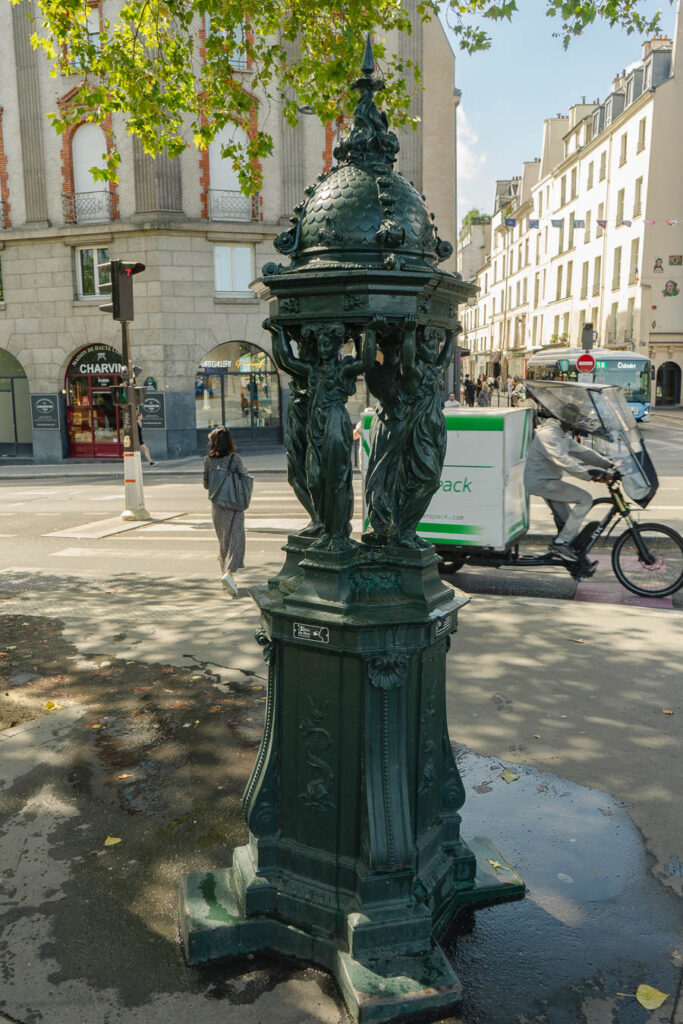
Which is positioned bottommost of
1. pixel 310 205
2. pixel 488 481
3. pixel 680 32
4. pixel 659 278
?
pixel 488 481

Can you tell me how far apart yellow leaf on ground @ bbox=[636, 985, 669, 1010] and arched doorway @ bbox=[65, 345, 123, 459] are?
82.1 ft

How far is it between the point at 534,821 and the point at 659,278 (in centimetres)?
4240

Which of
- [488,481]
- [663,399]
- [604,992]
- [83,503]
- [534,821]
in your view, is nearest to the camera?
[604,992]

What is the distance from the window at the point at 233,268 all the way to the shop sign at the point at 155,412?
3959 mm

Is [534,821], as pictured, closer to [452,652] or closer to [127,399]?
[452,652]

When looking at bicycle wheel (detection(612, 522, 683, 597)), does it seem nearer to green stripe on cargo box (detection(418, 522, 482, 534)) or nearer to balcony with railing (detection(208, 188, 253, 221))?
green stripe on cargo box (detection(418, 522, 482, 534))

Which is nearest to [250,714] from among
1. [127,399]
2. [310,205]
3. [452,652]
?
[452,652]

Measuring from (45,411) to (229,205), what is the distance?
8.94 meters

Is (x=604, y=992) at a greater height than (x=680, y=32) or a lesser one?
lesser

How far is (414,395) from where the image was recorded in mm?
3180

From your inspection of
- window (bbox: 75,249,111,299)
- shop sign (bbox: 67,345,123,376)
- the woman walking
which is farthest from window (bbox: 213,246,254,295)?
the woman walking

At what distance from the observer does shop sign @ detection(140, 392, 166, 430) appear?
25.0 metres

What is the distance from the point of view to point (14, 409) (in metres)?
27.5

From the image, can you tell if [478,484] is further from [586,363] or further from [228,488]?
[586,363]
